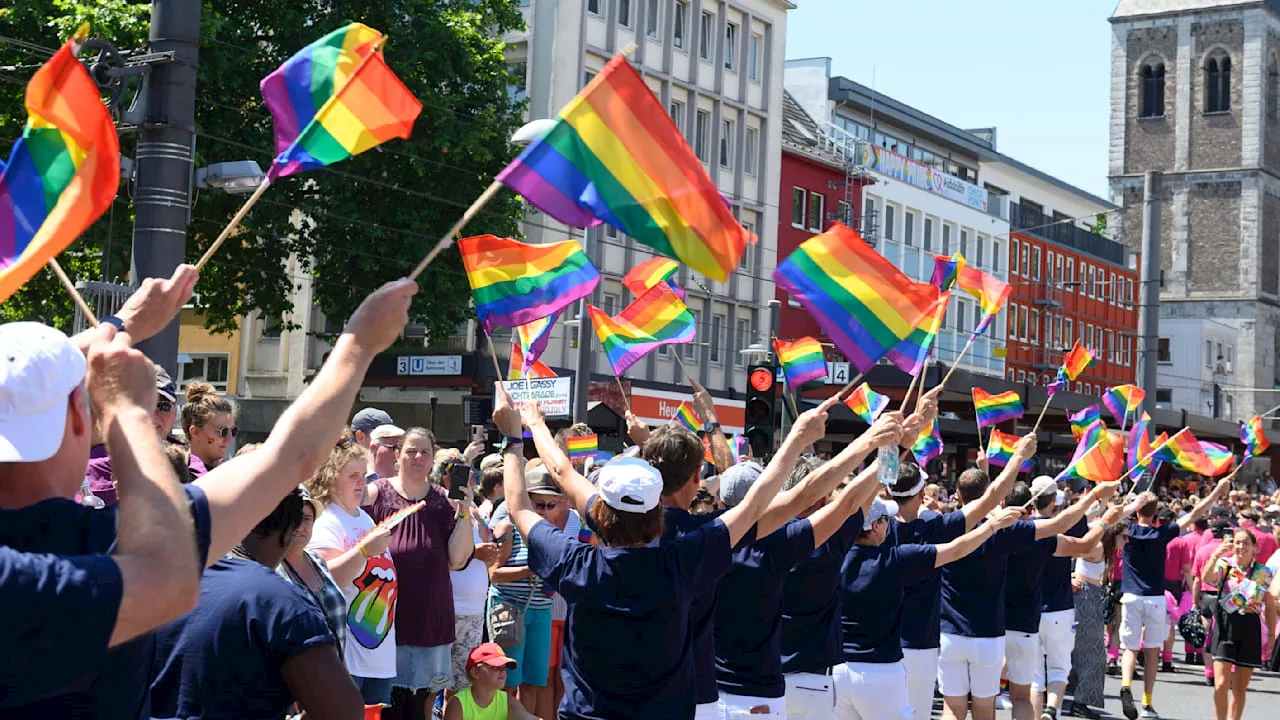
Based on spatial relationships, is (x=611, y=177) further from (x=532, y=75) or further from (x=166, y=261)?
(x=532, y=75)

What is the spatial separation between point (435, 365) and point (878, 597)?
2950 centimetres

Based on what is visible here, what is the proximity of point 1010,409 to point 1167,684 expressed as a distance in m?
3.90

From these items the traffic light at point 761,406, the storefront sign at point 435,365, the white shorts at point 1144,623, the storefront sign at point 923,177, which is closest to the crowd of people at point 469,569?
the white shorts at point 1144,623

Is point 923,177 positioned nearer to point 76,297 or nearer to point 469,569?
point 469,569

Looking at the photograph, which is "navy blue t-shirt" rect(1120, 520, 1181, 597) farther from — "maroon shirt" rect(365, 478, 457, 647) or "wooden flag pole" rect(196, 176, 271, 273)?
"wooden flag pole" rect(196, 176, 271, 273)

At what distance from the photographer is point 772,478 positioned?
571cm

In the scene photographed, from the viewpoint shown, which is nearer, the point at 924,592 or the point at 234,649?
the point at 234,649

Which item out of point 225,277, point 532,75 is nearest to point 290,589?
point 225,277

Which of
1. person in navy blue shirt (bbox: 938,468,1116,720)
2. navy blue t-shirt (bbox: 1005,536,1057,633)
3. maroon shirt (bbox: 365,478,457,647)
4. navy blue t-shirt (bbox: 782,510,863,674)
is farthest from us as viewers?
navy blue t-shirt (bbox: 1005,536,1057,633)

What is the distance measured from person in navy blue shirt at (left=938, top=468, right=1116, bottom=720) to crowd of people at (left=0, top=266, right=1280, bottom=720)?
0.02 meters

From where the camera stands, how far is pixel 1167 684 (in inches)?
682

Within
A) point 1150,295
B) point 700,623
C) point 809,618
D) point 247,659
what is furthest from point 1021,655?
point 1150,295

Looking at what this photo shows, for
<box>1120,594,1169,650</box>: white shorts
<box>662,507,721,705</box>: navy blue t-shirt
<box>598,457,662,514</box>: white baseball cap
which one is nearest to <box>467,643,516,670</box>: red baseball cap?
<box>662,507,721,705</box>: navy blue t-shirt

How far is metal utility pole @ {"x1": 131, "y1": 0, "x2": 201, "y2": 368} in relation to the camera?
27.9 feet
